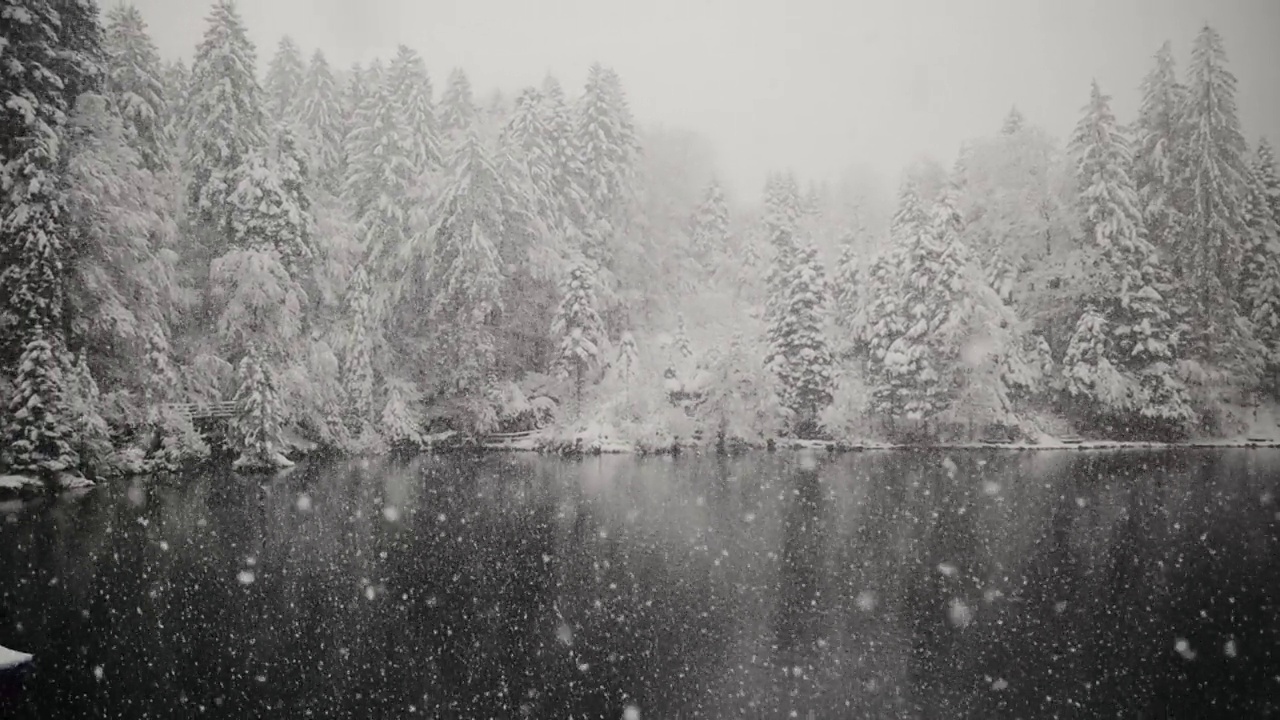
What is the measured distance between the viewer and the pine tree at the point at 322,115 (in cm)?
3184

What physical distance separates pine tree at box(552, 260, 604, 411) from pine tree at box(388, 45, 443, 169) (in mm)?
8313

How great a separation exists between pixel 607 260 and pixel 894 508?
2316cm

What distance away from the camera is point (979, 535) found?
15.1 meters

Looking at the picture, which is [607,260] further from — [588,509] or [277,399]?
[588,509]

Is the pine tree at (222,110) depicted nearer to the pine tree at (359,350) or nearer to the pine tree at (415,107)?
the pine tree at (359,350)

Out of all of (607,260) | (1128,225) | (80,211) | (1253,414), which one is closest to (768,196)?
(607,260)

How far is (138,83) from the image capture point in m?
25.5

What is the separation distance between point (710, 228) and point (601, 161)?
45.4 ft

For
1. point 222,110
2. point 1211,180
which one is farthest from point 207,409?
point 1211,180

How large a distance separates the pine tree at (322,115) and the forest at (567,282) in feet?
0.46

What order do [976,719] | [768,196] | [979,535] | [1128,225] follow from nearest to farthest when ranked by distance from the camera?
[976,719] → [979,535] → [1128,225] → [768,196]

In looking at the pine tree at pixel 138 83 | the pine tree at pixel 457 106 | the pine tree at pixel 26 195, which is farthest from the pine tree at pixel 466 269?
the pine tree at pixel 26 195

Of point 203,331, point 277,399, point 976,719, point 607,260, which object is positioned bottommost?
point 976,719

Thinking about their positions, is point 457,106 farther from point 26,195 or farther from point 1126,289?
point 1126,289
